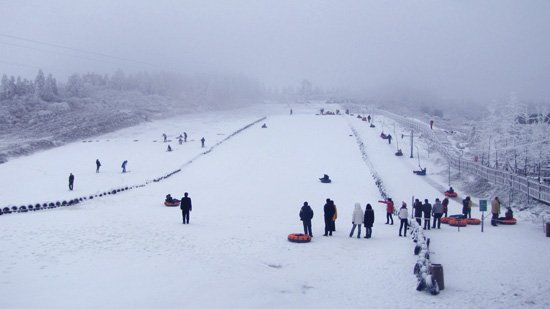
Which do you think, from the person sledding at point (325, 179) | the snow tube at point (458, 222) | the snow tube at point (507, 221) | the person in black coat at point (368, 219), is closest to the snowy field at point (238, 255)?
the snow tube at point (507, 221)

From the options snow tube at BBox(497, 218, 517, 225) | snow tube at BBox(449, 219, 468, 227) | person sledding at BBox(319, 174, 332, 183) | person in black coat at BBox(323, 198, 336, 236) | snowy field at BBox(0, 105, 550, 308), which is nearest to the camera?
snowy field at BBox(0, 105, 550, 308)

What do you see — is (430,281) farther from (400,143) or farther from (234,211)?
(400,143)

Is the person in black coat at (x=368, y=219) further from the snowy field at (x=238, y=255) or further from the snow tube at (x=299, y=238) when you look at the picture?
the snow tube at (x=299, y=238)

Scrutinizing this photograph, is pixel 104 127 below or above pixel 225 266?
above

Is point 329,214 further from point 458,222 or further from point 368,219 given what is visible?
point 458,222

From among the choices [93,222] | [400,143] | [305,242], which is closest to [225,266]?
[305,242]

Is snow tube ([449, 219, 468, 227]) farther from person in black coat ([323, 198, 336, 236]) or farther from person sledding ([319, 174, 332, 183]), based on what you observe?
person sledding ([319, 174, 332, 183])

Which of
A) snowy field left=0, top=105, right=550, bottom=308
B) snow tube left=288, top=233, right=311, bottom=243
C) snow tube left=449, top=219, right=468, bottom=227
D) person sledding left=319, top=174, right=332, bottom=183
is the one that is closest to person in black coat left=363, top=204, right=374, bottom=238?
snowy field left=0, top=105, right=550, bottom=308

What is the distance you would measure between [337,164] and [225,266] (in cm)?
3504

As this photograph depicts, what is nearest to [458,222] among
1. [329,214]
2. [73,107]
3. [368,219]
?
[368,219]

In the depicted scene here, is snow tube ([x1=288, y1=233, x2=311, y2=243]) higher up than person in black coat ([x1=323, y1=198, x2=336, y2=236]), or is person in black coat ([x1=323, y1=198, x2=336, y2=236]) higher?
person in black coat ([x1=323, y1=198, x2=336, y2=236])

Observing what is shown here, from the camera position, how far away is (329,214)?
2134 centimetres

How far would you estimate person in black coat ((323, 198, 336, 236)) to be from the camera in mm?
21156

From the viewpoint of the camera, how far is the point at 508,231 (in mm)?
22984
